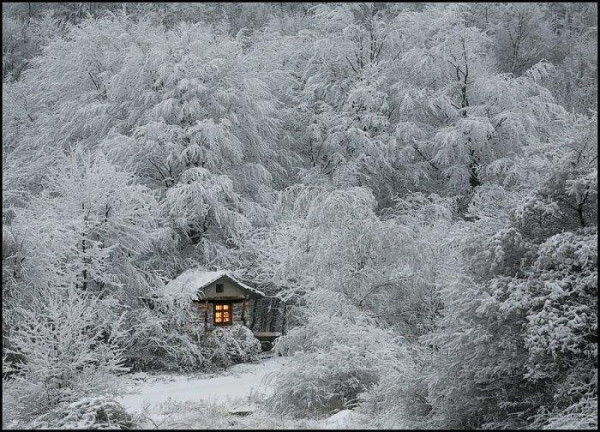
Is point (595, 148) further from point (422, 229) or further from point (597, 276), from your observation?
point (422, 229)

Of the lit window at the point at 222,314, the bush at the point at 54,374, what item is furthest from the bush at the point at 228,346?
the bush at the point at 54,374

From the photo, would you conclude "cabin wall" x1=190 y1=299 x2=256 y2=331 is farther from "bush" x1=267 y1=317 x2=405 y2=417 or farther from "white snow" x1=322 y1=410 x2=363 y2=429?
"white snow" x1=322 y1=410 x2=363 y2=429

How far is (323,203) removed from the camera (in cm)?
1510

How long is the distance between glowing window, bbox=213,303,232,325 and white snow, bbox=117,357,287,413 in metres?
1.45

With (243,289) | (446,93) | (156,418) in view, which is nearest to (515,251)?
(156,418)

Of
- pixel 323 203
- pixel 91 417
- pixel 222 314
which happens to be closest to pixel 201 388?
pixel 222 314

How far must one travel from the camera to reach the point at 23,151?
24328 mm

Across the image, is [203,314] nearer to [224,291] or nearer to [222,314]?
[222,314]

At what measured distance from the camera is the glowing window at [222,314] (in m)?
19.2

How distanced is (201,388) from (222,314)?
13.0ft

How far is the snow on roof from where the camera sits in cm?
1852

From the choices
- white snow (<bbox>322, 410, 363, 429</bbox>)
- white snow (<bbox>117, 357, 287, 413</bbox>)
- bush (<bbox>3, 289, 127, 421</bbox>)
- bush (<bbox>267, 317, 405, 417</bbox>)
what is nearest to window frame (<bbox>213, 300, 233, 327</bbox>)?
white snow (<bbox>117, 357, 287, 413</bbox>)

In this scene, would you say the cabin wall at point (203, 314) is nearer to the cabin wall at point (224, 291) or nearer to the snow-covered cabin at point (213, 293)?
the snow-covered cabin at point (213, 293)

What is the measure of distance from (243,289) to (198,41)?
949cm
